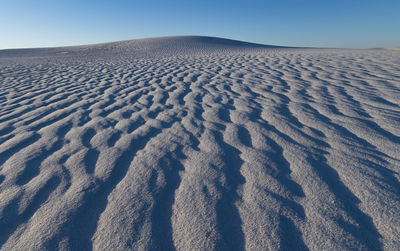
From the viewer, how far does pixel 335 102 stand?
3107 millimetres

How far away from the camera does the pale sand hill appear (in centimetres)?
121

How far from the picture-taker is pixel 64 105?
3.47m

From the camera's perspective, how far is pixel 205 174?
1.71m

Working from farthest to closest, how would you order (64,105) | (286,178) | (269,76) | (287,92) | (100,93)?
(269,76) → (100,93) → (287,92) → (64,105) → (286,178)

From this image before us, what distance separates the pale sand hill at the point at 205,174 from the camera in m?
1.21

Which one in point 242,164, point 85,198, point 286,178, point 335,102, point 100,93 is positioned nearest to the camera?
point 85,198

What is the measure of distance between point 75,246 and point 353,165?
187cm

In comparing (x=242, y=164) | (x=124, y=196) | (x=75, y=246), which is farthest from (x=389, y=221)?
(x=75, y=246)

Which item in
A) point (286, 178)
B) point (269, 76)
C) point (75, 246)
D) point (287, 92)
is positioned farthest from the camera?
point (269, 76)

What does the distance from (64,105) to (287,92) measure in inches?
134

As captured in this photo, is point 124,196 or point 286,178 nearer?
point 124,196

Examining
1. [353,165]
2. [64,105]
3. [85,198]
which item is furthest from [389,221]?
[64,105]

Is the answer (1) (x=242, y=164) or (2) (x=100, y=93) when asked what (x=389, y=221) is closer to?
(1) (x=242, y=164)

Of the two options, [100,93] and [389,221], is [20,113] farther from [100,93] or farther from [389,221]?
[389,221]
